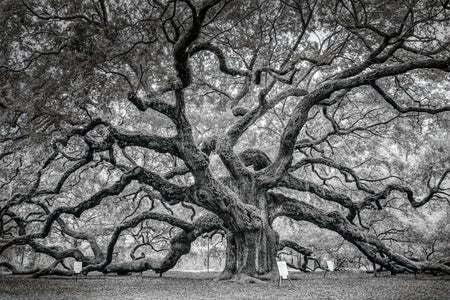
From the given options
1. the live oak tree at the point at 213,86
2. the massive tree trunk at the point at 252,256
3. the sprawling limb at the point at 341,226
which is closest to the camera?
the live oak tree at the point at 213,86

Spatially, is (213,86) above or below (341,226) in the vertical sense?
above

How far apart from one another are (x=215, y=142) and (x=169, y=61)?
277 centimetres

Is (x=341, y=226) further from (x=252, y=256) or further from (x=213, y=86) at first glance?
(x=213, y=86)

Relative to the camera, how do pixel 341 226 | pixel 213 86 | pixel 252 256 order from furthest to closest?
pixel 213 86
pixel 341 226
pixel 252 256

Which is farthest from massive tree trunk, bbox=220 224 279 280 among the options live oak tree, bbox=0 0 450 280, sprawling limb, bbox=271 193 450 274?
sprawling limb, bbox=271 193 450 274

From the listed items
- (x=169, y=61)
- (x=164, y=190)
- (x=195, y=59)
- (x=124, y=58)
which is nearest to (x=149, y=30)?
(x=124, y=58)

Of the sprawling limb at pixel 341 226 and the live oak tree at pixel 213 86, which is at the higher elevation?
the live oak tree at pixel 213 86

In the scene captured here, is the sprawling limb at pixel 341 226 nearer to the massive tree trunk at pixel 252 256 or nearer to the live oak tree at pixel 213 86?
the live oak tree at pixel 213 86

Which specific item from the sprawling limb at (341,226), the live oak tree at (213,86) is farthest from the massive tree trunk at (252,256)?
the sprawling limb at (341,226)

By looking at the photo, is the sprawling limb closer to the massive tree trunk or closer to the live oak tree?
the live oak tree

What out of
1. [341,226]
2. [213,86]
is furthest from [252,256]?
[213,86]

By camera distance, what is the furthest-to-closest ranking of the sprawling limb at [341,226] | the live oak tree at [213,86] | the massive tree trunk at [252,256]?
the sprawling limb at [341,226] < the massive tree trunk at [252,256] < the live oak tree at [213,86]

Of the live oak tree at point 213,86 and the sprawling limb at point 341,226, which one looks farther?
the sprawling limb at point 341,226

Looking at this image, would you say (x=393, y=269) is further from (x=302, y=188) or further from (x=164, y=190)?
(x=164, y=190)
